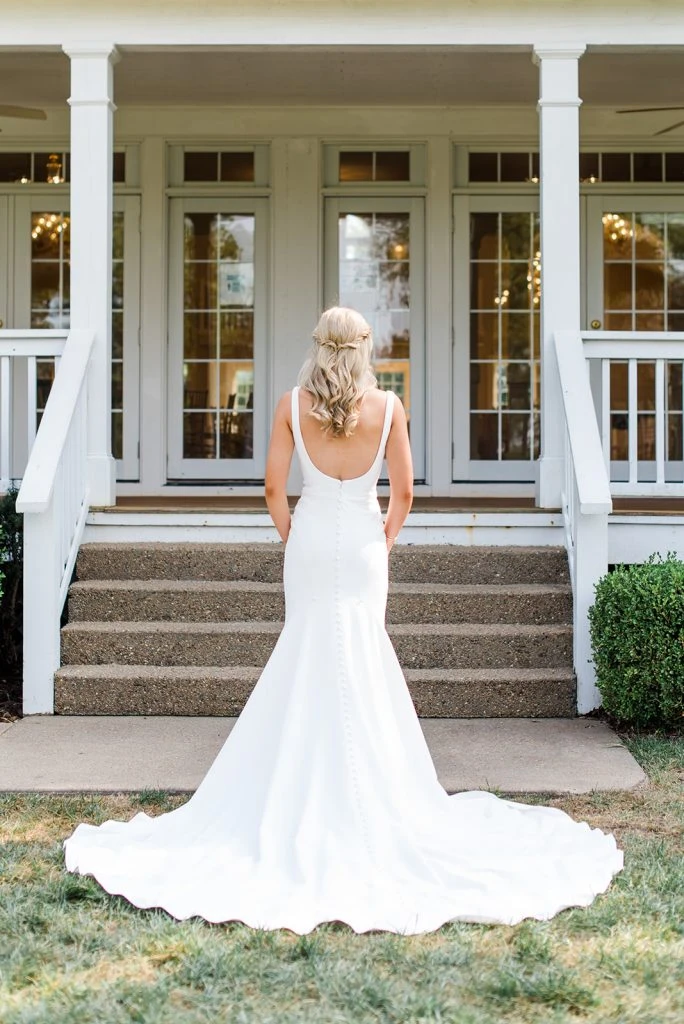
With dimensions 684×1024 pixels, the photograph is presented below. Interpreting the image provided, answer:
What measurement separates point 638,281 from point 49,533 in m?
5.19

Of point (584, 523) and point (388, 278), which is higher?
point (388, 278)

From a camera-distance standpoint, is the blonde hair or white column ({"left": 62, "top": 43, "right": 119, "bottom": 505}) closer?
the blonde hair

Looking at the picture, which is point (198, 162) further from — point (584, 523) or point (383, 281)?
point (584, 523)

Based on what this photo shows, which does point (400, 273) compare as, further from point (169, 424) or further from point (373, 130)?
point (169, 424)

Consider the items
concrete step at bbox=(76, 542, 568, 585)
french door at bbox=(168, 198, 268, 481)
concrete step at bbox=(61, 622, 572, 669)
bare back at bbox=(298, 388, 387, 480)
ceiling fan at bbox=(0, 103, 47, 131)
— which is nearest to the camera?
bare back at bbox=(298, 388, 387, 480)

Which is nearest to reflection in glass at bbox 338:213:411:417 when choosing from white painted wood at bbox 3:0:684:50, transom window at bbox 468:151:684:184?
transom window at bbox 468:151:684:184

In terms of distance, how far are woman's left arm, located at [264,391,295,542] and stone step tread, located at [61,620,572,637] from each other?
1.82 meters

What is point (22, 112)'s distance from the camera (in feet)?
27.0

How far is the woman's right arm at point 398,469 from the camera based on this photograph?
3.51 metres

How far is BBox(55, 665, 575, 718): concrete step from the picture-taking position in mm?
5250

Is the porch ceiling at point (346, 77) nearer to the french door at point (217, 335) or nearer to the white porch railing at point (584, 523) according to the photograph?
the french door at point (217, 335)

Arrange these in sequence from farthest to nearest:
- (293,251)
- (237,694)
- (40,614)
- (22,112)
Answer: (293,251), (22,112), (40,614), (237,694)

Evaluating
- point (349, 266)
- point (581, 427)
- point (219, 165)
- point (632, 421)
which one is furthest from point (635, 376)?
point (219, 165)

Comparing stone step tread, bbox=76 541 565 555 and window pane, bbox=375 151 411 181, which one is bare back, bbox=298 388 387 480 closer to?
stone step tread, bbox=76 541 565 555
